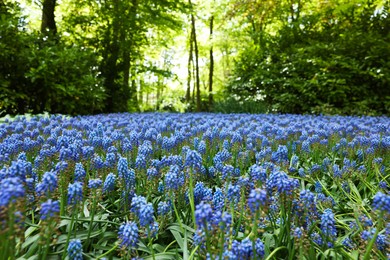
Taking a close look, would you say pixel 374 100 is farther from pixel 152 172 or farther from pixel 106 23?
pixel 152 172

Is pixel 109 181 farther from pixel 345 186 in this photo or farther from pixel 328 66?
pixel 328 66

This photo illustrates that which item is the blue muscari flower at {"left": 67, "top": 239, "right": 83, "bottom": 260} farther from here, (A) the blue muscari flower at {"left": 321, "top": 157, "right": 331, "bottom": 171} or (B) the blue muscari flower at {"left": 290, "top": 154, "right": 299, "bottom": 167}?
(A) the blue muscari flower at {"left": 321, "top": 157, "right": 331, "bottom": 171}

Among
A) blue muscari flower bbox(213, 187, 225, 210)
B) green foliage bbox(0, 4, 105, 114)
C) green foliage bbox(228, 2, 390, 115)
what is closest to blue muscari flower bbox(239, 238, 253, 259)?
blue muscari flower bbox(213, 187, 225, 210)

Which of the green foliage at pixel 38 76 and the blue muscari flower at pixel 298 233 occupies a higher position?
the green foliage at pixel 38 76

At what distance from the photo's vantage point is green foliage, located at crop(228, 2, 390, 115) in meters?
10.4

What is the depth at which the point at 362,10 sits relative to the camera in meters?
12.1

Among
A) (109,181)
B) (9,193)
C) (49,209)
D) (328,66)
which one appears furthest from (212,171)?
(328,66)

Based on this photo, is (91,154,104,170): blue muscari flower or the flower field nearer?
the flower field

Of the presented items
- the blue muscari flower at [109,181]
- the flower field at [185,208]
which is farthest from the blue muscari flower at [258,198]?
the blue muscari flower at [109,181]

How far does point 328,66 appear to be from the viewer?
417 inches

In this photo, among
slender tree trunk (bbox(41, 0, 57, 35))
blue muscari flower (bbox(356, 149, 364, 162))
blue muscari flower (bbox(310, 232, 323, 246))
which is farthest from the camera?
slender tree trunk (bbox(41, 0, 57, 35))

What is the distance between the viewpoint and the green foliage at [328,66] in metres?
10.4

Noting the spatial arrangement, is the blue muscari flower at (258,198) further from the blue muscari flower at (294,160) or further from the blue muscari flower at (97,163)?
the blue muscari flower at (294,160)

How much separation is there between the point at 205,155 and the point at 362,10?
38.6ft
